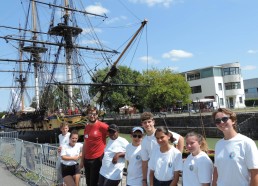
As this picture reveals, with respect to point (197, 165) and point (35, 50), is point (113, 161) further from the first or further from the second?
point (35, 50)

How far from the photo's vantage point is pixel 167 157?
381 cm

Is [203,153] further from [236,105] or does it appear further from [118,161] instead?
[236,105]

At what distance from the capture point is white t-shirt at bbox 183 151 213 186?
326 cm

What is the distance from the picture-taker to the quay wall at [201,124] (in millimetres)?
24609

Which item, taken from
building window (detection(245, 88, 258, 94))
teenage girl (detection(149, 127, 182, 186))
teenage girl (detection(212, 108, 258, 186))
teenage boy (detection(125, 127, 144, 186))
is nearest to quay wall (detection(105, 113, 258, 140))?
teenage boy (detection(125, 127, 144, 186))

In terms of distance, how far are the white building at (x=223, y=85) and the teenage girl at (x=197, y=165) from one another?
59310mm

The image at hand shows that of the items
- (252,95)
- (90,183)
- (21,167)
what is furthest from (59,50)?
(252,95)

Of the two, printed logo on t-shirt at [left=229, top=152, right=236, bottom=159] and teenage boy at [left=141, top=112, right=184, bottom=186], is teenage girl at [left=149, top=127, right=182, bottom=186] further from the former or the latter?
printed logo on t-shirt at [left=229, top=152, right=236, bottom=159]

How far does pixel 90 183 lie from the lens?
5664 millimetres

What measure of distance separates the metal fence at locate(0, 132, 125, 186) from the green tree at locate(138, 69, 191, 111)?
40.0 metres

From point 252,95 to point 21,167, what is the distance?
7949 cm

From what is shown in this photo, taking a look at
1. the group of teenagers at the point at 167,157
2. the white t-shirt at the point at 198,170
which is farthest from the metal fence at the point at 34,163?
the white t-shirt at the point at 198,170

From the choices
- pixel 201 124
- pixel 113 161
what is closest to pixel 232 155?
pixel 113 161

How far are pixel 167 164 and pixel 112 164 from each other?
4.68 feet
